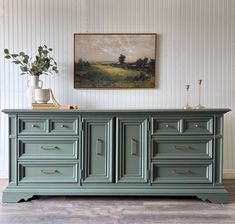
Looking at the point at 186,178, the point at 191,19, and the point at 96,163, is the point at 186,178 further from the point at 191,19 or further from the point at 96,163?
the point at 191,19

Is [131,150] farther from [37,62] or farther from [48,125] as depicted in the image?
[37,62]

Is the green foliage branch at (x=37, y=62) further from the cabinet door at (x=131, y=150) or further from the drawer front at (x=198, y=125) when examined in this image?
the drawer front at (x=198, y=125)

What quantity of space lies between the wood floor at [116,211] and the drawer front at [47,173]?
226 mm

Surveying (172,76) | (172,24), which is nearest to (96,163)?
(172,76)

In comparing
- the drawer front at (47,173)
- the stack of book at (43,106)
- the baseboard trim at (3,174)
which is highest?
the stack of book at (43,106)

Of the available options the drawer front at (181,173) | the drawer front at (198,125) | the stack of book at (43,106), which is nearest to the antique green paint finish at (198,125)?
the drawer front at (198,125)

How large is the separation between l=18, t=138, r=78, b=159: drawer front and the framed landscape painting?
93cm

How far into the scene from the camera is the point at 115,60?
3.64m

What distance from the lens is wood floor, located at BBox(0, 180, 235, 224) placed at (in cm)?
253

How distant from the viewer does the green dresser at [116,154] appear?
9.76ft

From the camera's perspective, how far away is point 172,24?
3.64m

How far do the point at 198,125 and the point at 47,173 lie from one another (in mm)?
1652

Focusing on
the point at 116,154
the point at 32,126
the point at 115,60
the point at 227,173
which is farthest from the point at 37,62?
the point at 227,173

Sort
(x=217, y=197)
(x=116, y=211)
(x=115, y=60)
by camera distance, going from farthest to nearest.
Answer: (x=115, y=60), (x=217, y=197), (x=116, y=211)
